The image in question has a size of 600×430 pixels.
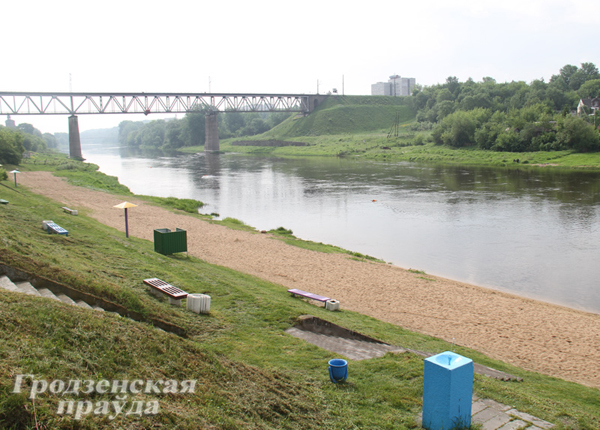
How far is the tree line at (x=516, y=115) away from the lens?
80812 millimetres

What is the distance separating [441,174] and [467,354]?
57.3m

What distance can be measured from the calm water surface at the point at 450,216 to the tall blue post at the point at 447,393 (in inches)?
541

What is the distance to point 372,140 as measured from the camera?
119 m

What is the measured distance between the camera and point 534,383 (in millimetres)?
9742

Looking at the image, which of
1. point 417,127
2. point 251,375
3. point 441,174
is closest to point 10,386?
point 251,375

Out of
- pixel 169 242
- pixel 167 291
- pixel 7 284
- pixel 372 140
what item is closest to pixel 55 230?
pixel 169 242

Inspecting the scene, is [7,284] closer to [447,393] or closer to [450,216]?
[447,393]

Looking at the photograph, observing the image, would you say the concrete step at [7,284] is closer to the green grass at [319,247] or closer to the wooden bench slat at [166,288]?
the wooden bench slat at [166,288]

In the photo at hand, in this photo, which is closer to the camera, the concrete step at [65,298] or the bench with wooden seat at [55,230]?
the concrete step at [65,298]

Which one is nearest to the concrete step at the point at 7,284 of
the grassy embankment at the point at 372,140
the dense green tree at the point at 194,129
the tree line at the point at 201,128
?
the grassy embankment at the point at 372,140

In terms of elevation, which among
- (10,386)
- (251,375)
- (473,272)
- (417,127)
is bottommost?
(473,272)

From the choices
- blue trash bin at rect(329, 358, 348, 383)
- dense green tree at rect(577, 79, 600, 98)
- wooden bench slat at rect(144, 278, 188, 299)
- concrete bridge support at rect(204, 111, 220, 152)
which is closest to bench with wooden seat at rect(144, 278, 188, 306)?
wooden bench slat at rect(144, 278, 188, 299)

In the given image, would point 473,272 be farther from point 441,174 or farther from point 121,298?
point 441,174

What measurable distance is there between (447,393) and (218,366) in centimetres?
335
